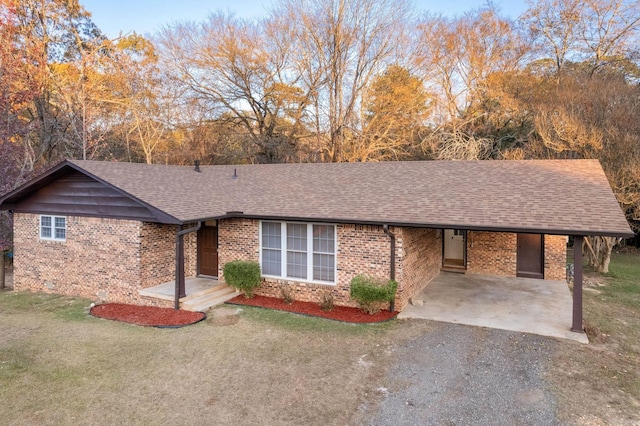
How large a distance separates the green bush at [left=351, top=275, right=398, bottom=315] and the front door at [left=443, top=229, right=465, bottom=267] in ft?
20.4

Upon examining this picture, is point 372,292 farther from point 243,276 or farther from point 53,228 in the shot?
point 53,228

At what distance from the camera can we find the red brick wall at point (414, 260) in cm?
952

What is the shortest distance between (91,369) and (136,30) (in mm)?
24788

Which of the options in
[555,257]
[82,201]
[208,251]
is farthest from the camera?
[555,257]

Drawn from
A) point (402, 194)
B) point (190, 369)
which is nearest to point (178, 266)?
point (190, 369)

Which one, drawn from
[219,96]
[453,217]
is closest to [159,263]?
[453,217]

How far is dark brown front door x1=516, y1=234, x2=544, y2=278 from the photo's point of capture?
42.8 feet

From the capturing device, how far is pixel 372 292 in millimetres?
9008

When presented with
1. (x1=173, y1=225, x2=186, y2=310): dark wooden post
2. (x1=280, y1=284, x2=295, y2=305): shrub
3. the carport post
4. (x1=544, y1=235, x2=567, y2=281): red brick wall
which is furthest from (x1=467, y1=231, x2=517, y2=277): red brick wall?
(x1=173, y1=225, x2=186, y2=310): dark wooden post

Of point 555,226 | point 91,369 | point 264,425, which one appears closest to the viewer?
point 264,425

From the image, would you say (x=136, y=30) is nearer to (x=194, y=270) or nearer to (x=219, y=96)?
(x=219, y=96)

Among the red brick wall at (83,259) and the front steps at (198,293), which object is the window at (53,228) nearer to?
the red brick wall at (83,259)

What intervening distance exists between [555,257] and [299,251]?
864 centimetres

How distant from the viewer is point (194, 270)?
12.2 meters
